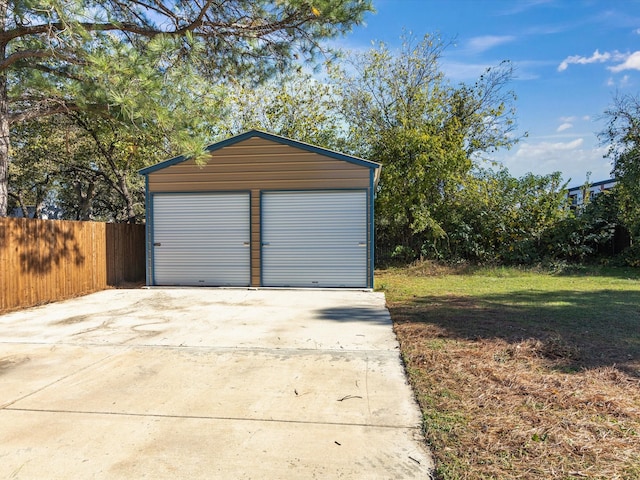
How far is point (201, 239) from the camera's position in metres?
10.1

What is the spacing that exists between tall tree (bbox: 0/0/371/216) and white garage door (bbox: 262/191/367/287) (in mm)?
2910

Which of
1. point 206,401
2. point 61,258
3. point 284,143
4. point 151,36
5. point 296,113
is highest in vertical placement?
point 296,113

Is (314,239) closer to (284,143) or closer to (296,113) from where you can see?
→ (284,143)

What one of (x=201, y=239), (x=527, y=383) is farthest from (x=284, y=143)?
(x=527, y=383)

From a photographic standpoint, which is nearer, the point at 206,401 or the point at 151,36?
the point at 206,401

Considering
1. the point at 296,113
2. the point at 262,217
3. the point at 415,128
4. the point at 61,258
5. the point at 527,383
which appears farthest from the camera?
the point at 296,113

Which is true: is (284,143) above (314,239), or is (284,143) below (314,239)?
above

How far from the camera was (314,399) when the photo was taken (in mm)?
3375

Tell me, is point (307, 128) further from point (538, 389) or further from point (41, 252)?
point (538, 389)

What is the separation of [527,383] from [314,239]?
6.58 meters

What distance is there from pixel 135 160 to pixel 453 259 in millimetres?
10944

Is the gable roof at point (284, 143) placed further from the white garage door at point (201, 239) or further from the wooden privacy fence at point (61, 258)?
the wooden privacy fence at point (61, 258)

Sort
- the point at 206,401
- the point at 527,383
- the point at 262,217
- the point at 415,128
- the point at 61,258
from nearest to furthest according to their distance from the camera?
the point at 206,401, the point at 527,383, the point at 61,258, the point at 262,217, the point at 415,128

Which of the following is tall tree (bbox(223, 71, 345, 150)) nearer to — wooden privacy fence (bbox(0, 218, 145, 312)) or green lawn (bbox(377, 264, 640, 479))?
wooden privacy fence (bbox(0, 218, 145, 312))
